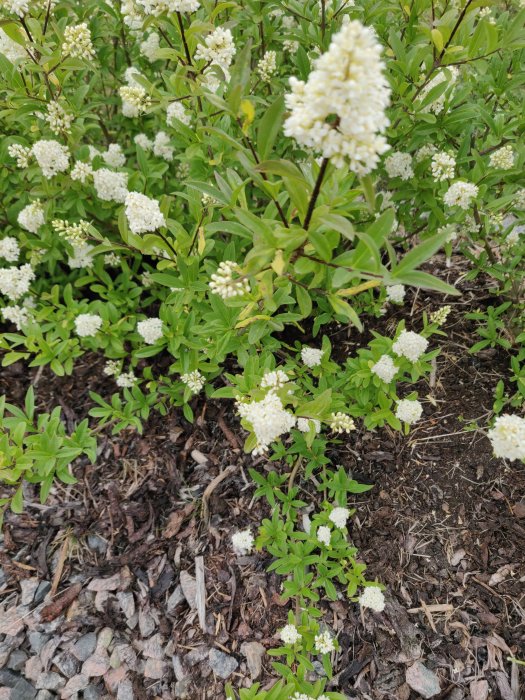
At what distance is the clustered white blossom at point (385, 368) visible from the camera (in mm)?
2840

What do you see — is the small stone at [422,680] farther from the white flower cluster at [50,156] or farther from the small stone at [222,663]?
the white flower cluster at [50,156]

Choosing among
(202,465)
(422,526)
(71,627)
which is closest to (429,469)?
(422,526)

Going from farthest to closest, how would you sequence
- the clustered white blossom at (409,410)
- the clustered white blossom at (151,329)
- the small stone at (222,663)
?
1. the clustered white blossom at (151,329)
2. the small stone at (222,663)
3. the clustered white blossom at (409,410)

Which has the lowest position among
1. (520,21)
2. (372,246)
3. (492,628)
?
(492,628)

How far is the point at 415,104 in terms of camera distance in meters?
2.88

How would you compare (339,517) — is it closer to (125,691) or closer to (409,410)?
(409,410)

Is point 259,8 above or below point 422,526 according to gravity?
above

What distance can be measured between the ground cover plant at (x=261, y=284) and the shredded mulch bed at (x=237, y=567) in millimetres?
Result: 26

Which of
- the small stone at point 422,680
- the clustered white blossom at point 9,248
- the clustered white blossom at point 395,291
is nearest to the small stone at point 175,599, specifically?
the small stone at point 422,680

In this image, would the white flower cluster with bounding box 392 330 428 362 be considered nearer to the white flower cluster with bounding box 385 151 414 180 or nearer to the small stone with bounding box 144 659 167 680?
the white flower cluster with bounding box 385 151 414 180

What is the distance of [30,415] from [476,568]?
302cm

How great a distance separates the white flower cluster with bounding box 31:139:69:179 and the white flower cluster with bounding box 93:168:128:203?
0.22 meters

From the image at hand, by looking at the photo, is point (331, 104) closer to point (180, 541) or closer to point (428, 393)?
point (428, 393)

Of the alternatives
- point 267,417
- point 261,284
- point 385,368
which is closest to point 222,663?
point 267,417
